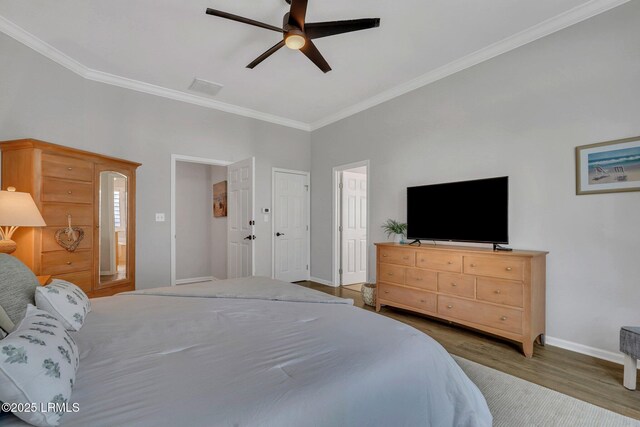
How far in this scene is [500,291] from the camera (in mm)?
2711

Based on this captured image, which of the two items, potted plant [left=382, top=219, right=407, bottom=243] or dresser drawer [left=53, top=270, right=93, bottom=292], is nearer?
dresser drawer [left=53, top=270, right=93, bottom=292]

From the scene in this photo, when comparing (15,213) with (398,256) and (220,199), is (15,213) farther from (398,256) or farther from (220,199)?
(398,256)

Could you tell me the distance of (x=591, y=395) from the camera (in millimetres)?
1967

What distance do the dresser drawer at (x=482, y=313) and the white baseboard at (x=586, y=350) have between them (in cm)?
48

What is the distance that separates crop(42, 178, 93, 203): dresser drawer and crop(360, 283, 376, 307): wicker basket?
11.2ft

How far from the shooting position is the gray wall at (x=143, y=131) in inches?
115

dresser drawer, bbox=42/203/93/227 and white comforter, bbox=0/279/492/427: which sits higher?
dresser drawer, bbox=42/203/93/227

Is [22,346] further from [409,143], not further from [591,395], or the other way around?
[409,143]

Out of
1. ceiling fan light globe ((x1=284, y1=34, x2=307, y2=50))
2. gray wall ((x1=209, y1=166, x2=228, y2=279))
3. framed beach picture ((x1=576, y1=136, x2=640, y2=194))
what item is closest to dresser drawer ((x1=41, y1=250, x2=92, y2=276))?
gray wall ((x1=209, y1=166, x2=228, y2=279))

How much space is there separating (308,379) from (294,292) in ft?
3.64

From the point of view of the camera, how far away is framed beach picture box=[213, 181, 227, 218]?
5312mm

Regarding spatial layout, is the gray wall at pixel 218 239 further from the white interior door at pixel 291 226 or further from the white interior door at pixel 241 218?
the white interior door at pixel 291 226

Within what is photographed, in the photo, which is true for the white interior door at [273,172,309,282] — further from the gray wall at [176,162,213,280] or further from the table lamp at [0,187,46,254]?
the table lamp at [0,187,46,254]

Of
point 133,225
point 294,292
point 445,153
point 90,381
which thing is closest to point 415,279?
point 445,153
